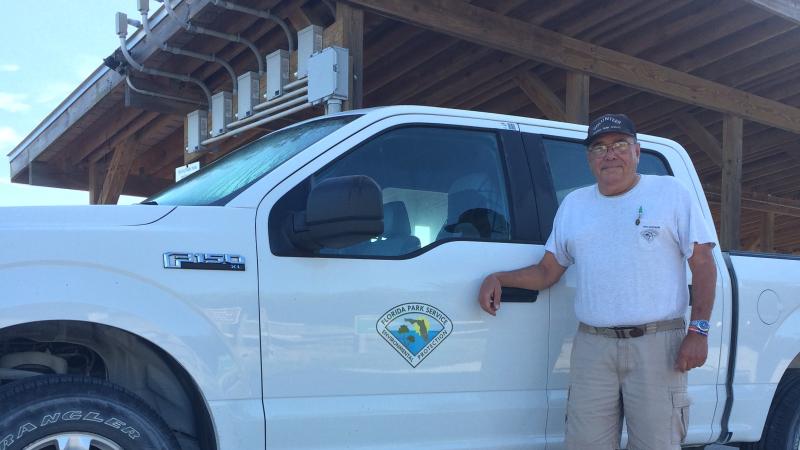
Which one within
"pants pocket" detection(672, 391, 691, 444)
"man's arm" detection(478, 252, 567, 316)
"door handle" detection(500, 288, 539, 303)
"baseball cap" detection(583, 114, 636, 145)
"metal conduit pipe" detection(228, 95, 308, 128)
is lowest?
"pants pocket" detection(672, 391, 691, 444)

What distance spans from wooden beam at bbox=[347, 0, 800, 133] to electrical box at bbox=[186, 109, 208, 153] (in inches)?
141

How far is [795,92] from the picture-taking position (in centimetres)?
→ 970

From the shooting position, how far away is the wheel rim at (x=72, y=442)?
242cm

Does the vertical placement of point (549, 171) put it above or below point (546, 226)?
above

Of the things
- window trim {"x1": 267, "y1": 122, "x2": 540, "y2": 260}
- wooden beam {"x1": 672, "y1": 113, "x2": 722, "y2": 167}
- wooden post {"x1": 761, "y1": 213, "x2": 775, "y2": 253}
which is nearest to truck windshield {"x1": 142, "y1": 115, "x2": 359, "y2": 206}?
window trim {"x1": 267, "y1": 122, "x2": 540, "y2": 260}

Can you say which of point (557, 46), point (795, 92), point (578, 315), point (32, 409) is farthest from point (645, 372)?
point (795, 92)

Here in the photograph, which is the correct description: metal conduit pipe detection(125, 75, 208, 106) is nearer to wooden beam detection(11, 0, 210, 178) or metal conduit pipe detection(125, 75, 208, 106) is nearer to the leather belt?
wooden beam detection(11, 0, 210, 178)

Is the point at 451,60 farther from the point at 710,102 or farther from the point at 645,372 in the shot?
the point at 645,372

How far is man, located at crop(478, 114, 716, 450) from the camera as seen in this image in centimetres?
314

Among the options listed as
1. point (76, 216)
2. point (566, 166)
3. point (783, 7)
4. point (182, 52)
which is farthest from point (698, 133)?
point (76, 216)

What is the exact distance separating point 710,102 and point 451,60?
308 cm

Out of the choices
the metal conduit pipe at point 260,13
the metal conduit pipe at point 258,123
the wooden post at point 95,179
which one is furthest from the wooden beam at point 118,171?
the metal conduit pipe at point 260,13

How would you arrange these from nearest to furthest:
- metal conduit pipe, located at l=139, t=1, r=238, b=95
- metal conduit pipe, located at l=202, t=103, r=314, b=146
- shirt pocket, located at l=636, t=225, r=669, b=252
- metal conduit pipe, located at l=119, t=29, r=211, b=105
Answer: shirt pocket, located at l=636, t=225, r=669, b=252
metal conduit pipe, located at l=202, t=103, r=314, b=146
metal conduit pipe, located at l=139, t=1, r=238, b=95
metal conduit pipe, located at l=119, t=29, r=211, b=105

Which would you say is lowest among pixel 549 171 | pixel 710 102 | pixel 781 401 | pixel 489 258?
pixel 781 401
